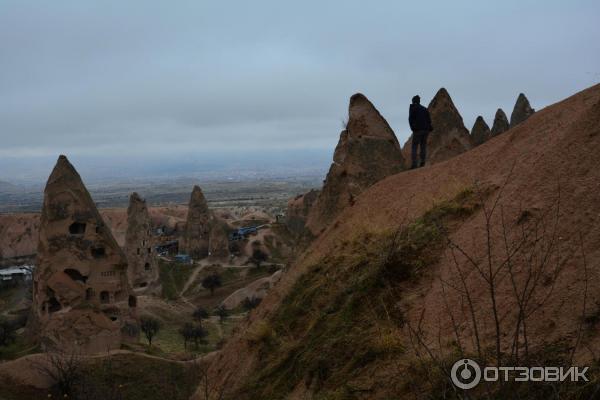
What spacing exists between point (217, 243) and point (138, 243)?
1134 centimetres

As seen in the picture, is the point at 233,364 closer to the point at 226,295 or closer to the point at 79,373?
the point at 79,373

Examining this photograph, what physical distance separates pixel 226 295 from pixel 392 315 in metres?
33.1

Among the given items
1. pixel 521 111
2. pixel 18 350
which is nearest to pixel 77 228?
pixel 18 350

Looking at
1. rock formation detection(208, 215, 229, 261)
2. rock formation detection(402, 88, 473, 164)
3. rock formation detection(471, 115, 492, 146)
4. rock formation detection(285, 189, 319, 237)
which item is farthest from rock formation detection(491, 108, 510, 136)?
rock formation detection(208, 215, 229, 261)

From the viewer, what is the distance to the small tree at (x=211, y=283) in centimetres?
3878

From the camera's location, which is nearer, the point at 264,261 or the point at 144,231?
the point at 144,231

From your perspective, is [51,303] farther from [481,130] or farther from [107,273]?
[481,130]

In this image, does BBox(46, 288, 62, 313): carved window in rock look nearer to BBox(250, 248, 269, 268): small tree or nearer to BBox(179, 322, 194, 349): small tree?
BBox(179, 322, 194, 349): small tree

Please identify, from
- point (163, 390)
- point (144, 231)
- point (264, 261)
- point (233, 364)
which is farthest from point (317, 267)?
point (264, 261)

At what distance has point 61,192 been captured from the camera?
18.1 metres

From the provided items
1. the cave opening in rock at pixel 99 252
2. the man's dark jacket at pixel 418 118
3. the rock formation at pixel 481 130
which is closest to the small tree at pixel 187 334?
the cave opening in rock at pixel 99 252

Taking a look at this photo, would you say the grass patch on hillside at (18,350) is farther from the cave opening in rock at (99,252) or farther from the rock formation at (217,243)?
the rock formation at (217,243)

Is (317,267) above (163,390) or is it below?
above

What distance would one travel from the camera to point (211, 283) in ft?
128
